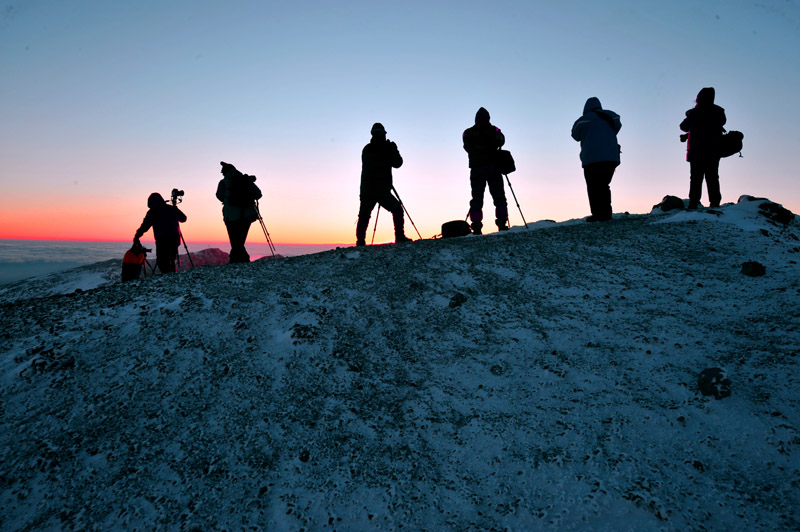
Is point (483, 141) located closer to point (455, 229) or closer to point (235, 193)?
point (455, 229)

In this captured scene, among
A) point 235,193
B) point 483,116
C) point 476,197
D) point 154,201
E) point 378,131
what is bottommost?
point 154,201

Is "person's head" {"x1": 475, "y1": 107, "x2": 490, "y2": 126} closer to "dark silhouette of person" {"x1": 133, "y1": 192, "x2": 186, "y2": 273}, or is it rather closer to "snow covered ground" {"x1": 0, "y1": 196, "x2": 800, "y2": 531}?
"snow covered ground" {"x1": 0, "y1": 196, "x2": 800, "y2": 531}

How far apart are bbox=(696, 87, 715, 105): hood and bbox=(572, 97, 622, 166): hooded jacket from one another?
201 cm

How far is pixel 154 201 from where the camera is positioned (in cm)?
912

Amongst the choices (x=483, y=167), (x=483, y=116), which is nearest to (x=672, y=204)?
(x=483, y=167)

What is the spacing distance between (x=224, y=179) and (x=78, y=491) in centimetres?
734

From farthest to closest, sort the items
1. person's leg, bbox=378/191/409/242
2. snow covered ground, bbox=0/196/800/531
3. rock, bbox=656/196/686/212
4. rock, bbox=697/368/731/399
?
rock, bbox=656/196/686/212
person's leg, bbox=378/191/409/242
rock, bbox=697/368/731/399
snow covered ground, bbox=0/196/800/531

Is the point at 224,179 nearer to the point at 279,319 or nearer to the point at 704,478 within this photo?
the point at 279,319

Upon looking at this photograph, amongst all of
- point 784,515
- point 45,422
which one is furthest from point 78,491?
point 784,515

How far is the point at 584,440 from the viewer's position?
312 centimetres

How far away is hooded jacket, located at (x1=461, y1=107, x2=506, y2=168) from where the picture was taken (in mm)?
9062

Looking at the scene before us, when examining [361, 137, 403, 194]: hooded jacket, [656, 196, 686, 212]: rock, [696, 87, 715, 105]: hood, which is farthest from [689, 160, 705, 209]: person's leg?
[361, 137, 403, 194]: hooded jacket

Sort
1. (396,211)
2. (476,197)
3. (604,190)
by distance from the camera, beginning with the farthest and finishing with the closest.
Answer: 1. (476,197)
2. (396,211)
3. (604,190)

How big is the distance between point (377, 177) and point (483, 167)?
246cm
